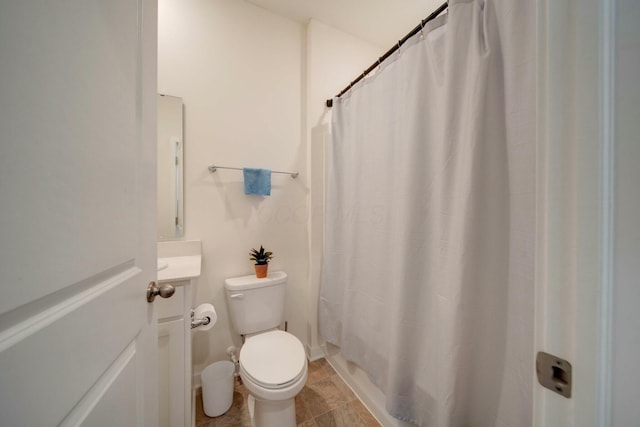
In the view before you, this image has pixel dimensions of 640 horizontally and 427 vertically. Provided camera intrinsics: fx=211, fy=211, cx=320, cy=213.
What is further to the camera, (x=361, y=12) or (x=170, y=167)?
(x=361, y=12)

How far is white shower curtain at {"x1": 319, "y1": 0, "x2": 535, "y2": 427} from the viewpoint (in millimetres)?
690

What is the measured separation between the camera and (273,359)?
108cm

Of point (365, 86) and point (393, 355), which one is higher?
point (365, 86)

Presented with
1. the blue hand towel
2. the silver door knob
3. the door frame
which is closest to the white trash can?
the silver door knob

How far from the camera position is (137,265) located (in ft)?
1.76

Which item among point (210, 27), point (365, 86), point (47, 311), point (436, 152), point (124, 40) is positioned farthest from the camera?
point (210, 27)

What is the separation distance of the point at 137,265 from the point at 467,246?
983mm

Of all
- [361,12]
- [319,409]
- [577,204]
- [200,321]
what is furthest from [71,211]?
[361,12]

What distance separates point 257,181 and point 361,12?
146 cm

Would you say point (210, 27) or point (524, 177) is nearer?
point (524, 177)

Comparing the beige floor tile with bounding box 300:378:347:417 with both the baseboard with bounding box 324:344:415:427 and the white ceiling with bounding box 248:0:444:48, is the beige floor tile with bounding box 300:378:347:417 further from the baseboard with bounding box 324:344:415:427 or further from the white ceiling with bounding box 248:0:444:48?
the white ceiling with bounding box 248:0:444:48

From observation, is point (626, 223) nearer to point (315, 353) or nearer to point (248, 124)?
point (248, 124)

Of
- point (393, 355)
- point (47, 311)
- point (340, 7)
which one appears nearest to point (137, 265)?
point (47, 311)

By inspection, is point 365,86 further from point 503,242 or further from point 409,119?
point 503,242
